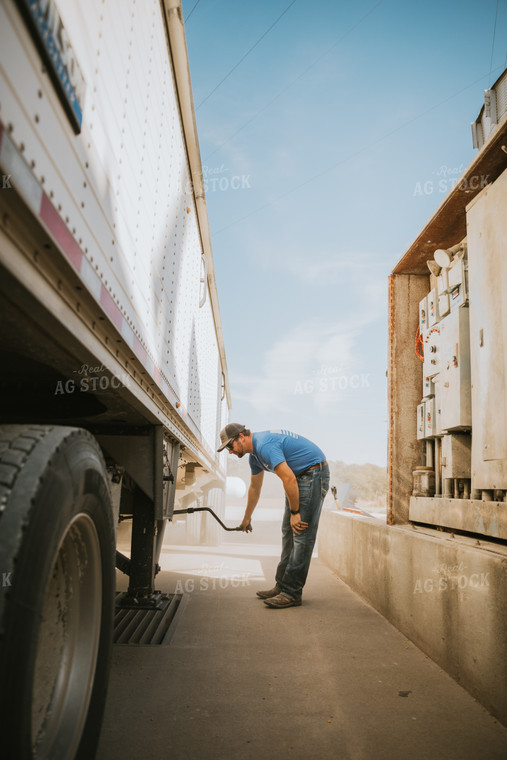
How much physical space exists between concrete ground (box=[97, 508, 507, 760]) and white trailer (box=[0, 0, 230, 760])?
756 millimetres

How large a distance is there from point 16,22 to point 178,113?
258 centimetres

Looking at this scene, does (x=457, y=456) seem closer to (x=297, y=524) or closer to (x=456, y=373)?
(x=456, y=373)

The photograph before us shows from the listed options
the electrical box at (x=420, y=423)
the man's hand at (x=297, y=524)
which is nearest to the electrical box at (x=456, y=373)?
the electrical box at (x=420, y=423)

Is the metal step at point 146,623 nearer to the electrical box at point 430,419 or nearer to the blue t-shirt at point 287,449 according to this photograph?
the blue t-shirt at point 287,449

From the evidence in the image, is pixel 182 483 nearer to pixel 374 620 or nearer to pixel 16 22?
pixel 374 620

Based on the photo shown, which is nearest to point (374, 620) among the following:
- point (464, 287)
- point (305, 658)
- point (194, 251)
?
point (305, 658)

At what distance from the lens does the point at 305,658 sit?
3.62 metres

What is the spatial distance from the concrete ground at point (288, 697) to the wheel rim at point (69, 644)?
64 cm

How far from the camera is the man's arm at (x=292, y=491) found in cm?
494

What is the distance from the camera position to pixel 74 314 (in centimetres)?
177

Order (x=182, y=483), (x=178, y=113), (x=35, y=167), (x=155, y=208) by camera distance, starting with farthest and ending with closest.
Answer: (x=182, y=483), (x=178, y=113), (x=155, y=208), (x=35, y=167)
